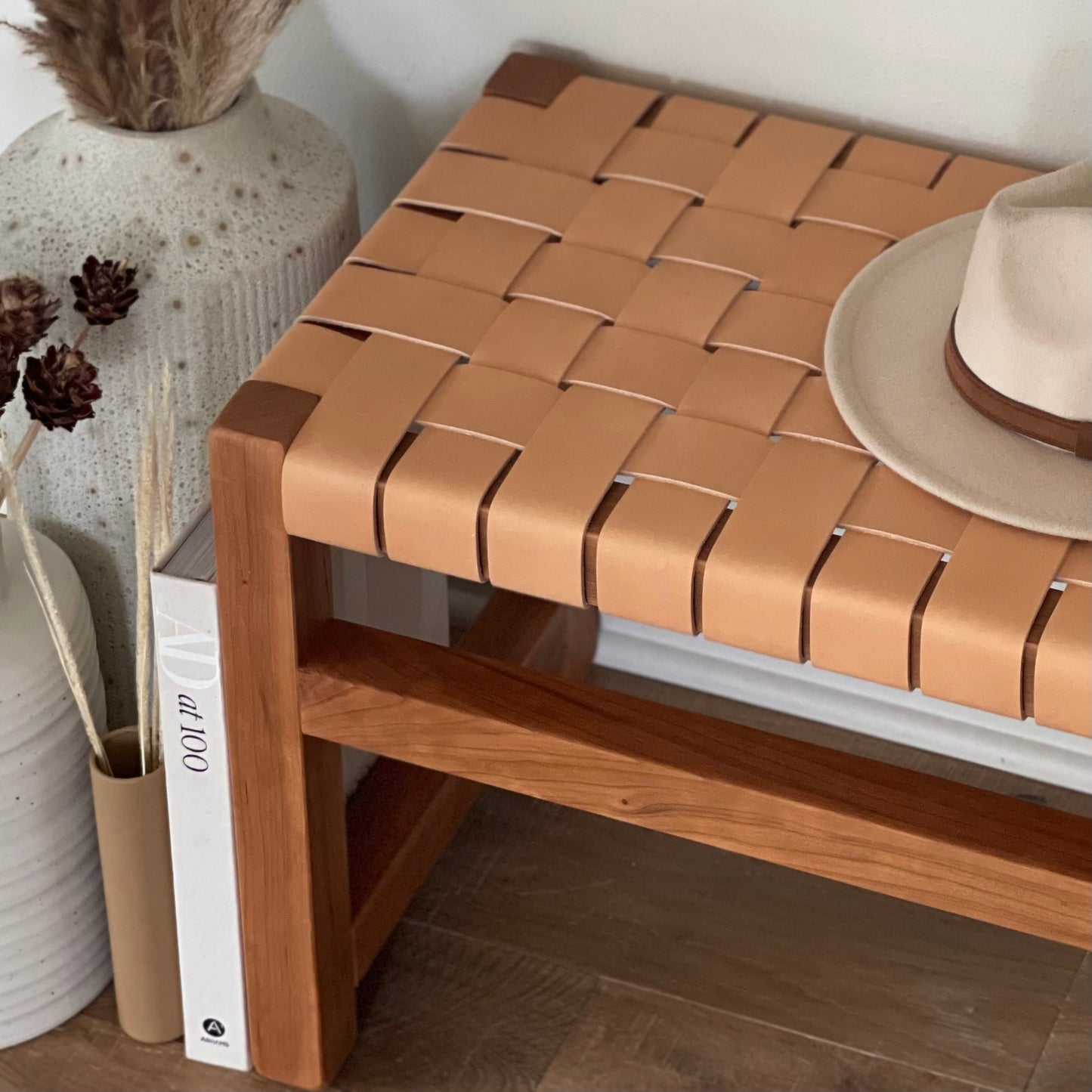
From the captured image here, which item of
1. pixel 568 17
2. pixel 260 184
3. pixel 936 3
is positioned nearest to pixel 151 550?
pixel 260 184

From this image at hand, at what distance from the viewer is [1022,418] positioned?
33.3 inches

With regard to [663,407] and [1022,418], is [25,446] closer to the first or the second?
[663,407]

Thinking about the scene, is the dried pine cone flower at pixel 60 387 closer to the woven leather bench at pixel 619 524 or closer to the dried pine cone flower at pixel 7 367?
the dried pine cone flower at pixel 7 367

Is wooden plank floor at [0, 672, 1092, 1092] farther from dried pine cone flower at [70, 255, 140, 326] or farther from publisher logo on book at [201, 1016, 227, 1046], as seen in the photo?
dried pine cone flower at [70, 255, 140, 326]

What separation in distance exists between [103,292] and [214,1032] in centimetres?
52

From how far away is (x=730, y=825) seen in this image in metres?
0.91

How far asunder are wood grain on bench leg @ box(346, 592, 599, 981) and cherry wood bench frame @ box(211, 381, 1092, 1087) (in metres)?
0.09

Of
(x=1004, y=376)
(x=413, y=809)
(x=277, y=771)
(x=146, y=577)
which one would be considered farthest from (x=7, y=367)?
(x=1004, y=376)

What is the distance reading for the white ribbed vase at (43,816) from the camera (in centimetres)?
105

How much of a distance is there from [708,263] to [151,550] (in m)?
0.40

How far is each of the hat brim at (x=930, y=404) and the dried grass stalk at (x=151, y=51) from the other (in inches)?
16.4

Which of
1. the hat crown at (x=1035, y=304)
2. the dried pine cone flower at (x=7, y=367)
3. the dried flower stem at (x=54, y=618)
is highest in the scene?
the hat crown at (x=1035, y=304)

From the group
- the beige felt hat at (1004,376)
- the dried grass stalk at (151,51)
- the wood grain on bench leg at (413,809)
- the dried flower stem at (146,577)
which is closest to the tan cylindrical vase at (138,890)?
the dried flower stem at (146,577)

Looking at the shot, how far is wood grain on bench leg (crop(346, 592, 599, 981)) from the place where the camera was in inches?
45.9
